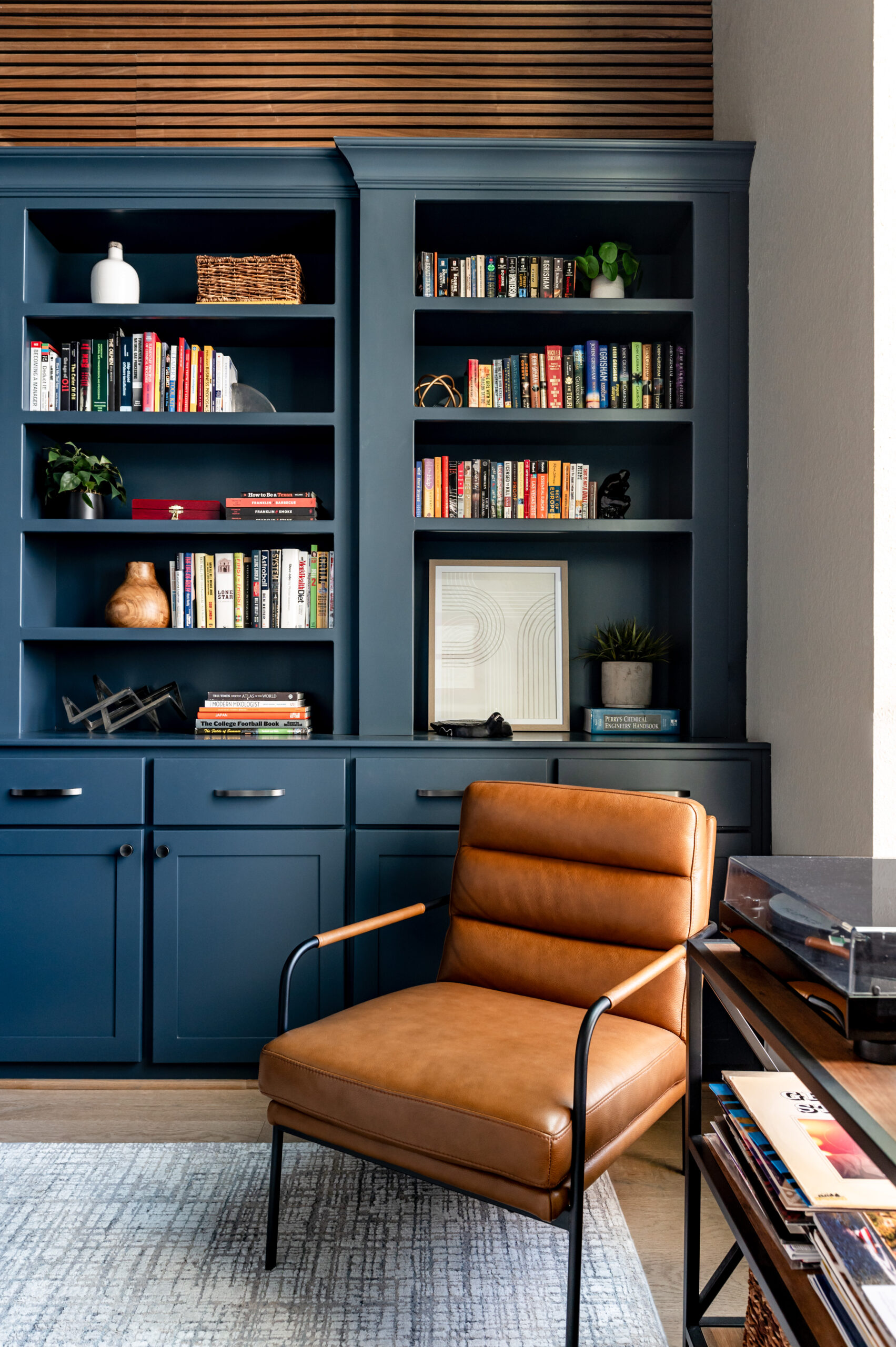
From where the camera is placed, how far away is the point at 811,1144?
100 centimetres

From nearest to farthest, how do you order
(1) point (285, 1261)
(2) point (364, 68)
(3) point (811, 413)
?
1. (1) point (285, 1261)
2. (3) point (811, 413)
3. (2) point (364, 68)

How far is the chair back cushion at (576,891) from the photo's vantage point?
5.74 ft

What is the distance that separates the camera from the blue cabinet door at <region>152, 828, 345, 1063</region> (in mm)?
2359

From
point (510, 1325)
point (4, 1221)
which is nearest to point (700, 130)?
point (510, 1325)

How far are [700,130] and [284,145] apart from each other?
141cm

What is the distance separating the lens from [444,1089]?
1.42 metres

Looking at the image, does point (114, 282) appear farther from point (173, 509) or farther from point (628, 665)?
point (628, 665)

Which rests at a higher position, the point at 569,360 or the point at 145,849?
the point at 569,360

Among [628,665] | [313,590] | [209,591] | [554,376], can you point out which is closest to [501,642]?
[628,665]

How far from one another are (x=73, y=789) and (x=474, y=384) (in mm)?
1673

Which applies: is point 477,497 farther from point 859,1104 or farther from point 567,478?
point 859,1104

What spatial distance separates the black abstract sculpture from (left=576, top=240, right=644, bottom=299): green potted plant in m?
0.54

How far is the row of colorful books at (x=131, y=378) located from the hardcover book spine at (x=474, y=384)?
2.48ft

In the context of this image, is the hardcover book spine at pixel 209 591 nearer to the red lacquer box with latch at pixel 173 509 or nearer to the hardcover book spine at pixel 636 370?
the red lacquer box with latch at pixel 173 509
